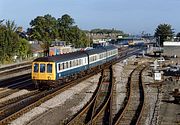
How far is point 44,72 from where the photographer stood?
1204 inches

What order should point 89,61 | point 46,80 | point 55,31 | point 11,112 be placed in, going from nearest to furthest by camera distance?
point 11,112
point 46,80
point 89,61
point 55,31

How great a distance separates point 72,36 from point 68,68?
255ft

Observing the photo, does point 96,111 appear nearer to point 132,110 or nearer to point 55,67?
point 132,110

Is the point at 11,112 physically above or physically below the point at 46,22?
below

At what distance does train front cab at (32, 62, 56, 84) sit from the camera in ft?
100

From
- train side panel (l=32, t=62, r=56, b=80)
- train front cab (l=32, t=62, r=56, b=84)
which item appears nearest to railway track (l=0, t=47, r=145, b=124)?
train front cab (l=32, t=62, r=56, b=84)

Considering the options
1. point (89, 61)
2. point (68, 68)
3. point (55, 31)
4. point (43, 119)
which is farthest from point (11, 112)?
point (55, 31)

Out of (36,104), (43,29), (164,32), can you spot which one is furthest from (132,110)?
(164,32)

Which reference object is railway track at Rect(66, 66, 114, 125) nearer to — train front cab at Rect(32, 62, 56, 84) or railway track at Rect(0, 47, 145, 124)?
railway track at Rect(0, 47, 145, 124)

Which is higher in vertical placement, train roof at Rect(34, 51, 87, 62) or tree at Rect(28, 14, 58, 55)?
tree at Rect(28, 14, 58, 55)

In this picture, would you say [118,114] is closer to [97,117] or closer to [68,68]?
[97,117]

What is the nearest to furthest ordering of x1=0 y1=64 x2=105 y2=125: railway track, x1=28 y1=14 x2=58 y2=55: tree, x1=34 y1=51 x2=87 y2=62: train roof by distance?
x1=0 y1=64 x2=105 y2=125: railway track < x1=34 y1=51 x2=87 y2=62: train roof < x1=28 y1=14 x2=58 y2=55: tree

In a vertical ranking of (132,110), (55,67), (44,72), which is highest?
(55,67)

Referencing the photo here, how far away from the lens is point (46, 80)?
1206 inches
